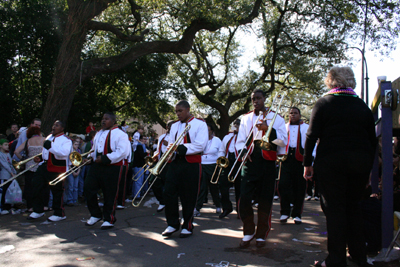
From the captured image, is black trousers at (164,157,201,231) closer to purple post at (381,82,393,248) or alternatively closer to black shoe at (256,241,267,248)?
black shoe at (256,241,267,248)

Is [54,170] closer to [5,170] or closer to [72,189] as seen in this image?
[5,170]

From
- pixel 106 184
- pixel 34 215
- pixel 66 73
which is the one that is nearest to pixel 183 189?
pixel 106 184

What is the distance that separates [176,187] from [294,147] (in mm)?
2761

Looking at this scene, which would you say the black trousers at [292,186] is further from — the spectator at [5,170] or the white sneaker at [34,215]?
the spectator at [5,170]

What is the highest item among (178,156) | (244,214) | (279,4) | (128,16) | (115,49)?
(279,4)

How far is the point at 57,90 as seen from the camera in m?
12.8

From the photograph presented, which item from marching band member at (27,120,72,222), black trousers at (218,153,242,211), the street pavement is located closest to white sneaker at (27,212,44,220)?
marching band member at (27,120,72,222)

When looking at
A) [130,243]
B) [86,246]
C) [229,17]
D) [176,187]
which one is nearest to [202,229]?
[176,187]

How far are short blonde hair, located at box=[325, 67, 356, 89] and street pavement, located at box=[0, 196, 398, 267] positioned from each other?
2040 millimetres

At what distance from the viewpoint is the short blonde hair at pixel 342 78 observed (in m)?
3.99

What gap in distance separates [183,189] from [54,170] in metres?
3.03

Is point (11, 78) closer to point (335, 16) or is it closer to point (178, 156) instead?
point (178, 156)

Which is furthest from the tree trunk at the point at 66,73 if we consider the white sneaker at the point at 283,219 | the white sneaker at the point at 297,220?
the white sneaker at the point at 297,220

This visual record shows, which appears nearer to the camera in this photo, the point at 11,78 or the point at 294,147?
the point at 294,147
